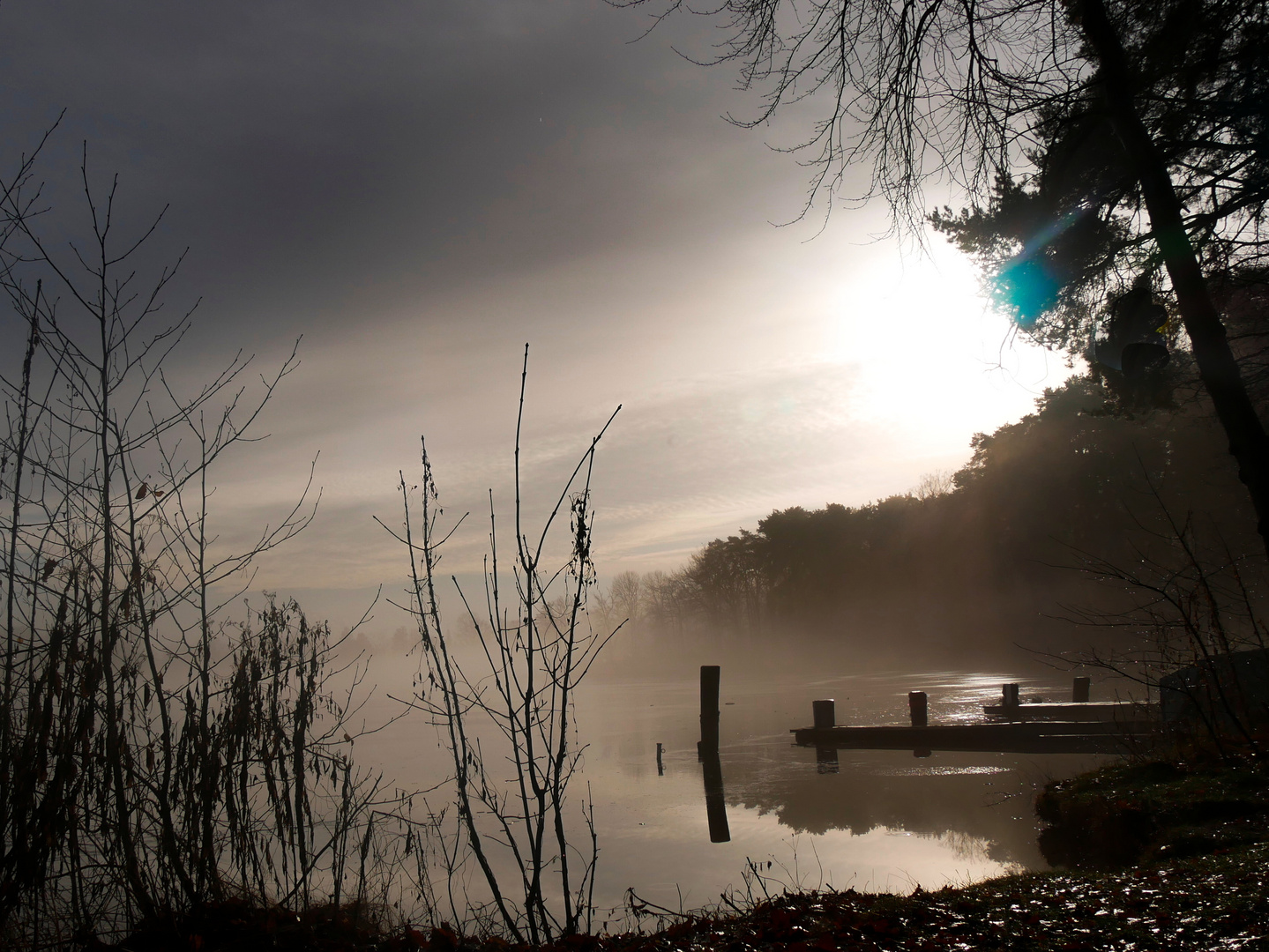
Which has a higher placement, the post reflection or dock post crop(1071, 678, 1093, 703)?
dock post crop(1071, 678, 1093, 703)

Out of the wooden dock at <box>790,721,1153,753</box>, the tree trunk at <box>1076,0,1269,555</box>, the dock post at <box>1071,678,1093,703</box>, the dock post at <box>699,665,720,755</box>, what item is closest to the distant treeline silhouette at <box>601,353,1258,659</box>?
the dock post at <box>1071,678,1093,703</box>

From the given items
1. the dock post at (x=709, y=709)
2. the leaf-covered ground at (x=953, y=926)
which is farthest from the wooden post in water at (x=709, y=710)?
the leaf-covered ground at (x=953, y=926)

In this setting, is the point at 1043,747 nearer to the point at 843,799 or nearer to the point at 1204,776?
the point at 843,799

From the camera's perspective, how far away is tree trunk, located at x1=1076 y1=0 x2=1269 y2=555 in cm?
391

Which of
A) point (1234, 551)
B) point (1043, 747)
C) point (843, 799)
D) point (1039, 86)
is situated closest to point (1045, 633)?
point (1234, 551)

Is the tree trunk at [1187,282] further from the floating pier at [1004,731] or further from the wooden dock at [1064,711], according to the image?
the wooden dock at [1064,711]

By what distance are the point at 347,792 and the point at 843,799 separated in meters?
6.95

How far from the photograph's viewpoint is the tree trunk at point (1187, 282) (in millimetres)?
3914

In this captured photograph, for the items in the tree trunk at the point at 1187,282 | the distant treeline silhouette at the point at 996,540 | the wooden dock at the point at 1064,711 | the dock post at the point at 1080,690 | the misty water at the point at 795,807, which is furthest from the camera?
the distant treeline silhouette at the point at 996,540

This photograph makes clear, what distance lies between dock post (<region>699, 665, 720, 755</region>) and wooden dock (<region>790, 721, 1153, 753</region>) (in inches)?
69.6

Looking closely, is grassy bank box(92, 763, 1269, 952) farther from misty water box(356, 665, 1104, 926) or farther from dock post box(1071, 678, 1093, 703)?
dock post box(1071, 678, 1093, 703)

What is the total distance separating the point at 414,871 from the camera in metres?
7.55

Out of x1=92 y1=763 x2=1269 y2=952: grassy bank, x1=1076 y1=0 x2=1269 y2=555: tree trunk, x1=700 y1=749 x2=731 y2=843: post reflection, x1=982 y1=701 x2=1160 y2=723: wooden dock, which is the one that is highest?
x1=1076 y1=0 x2=1269 y2=555: tree trunk

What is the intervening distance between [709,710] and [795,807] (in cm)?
385
